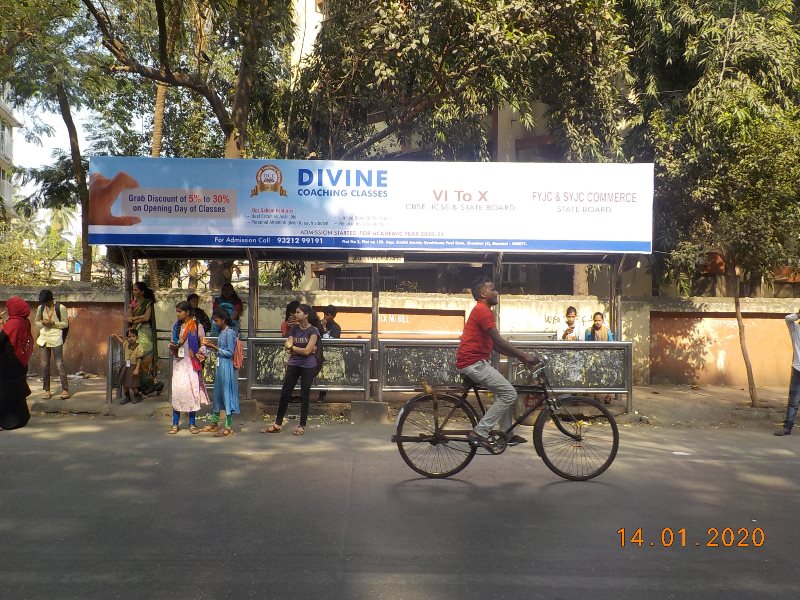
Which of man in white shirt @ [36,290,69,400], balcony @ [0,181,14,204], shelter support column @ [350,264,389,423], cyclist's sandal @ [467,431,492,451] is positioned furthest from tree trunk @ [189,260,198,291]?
balcony @ [0,181,14,204]

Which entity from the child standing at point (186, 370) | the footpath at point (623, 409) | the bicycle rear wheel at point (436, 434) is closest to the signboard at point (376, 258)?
the footpath at point (623, 409)

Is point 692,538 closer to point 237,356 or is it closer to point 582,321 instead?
point 237,356

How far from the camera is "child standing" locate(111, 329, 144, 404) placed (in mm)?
10680

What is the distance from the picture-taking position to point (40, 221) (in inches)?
1911

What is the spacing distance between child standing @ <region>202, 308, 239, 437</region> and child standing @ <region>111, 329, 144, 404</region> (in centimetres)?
208

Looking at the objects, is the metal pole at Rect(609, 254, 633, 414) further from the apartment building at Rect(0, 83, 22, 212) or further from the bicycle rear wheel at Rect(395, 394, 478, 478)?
the apartment building at Rect(0, 83, 22, 212)

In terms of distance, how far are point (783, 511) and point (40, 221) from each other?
1993 inches

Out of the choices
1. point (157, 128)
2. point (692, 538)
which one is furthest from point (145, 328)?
point (157, 128)

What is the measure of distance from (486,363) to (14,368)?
538cm

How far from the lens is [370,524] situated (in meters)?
5.28

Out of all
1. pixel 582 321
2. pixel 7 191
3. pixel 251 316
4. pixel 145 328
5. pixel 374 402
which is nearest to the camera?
pixel 374 402

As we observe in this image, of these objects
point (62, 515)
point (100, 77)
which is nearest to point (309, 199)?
point (62, 515)

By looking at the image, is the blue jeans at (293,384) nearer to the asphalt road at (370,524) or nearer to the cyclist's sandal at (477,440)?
the asphalt road at (370,524)

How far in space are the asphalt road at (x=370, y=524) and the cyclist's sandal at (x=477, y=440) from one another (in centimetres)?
32
